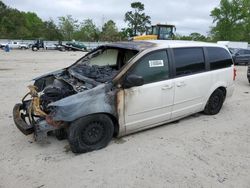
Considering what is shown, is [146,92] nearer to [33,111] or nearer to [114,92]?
[114,92]

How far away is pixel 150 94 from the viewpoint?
4.50 m

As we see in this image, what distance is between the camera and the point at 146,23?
81312mm

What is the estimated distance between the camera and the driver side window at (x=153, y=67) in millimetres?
4434

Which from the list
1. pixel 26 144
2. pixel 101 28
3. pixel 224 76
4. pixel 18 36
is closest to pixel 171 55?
pixel 224 76

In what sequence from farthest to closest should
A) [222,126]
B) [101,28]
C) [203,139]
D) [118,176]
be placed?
[101,28] < [222,126] < [203,139] < [118,176]

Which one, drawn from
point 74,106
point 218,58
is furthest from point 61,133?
point 218,58

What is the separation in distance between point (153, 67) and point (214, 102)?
2.16 meters

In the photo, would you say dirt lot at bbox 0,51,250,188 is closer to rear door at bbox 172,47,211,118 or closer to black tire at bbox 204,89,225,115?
rear door at bbox 172,47,211,118

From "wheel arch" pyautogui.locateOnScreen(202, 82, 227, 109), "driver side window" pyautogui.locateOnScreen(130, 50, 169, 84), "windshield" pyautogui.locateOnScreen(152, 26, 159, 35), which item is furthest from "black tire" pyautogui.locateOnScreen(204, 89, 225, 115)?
"windshield" pyautogui.locateOnScreen(152, 26, 159, 35)

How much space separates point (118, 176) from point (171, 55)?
2.41 metres

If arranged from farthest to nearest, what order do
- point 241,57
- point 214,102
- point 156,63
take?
point 241,57 → point 214,102 → point 156,63

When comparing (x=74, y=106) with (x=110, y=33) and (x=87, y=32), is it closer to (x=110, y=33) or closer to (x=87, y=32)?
(x=110, y=33)

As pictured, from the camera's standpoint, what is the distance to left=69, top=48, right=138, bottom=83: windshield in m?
4.81

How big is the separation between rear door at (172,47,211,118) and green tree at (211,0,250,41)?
57.7m
